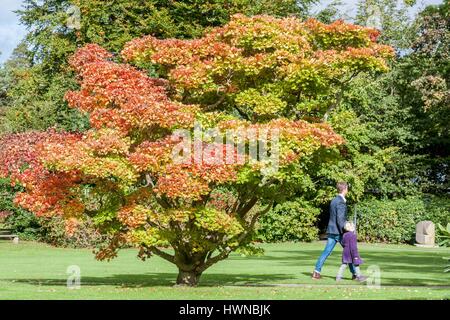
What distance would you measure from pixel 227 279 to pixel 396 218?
889 inches

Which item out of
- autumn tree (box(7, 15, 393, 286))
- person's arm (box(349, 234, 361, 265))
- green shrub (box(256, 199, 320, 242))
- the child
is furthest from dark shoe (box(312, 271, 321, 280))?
green shrub (box(256, 199, 320, 242))

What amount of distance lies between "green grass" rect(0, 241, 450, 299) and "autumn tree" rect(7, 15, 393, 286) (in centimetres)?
121

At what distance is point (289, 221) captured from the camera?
131 feet

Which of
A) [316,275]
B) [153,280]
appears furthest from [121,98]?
[316,275]

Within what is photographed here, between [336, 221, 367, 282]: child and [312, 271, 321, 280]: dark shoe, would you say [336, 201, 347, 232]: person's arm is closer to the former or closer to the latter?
[336, 221, 367, 282]: child

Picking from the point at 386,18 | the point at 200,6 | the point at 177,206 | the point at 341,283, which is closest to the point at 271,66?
the point at 177,206

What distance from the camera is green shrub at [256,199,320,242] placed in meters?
39.8

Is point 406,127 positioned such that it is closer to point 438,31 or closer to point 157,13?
point 438,31

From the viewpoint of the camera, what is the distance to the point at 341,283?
56.1 feet

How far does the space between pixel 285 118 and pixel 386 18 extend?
36.2 metres

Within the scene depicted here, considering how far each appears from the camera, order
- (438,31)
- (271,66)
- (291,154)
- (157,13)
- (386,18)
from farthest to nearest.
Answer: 1. (386,18)
2. (157,13)
3. (438,31)
4. (271,66)
5. (291,154)

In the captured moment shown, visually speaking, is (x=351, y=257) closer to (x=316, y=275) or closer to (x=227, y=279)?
(x=316, y=275)

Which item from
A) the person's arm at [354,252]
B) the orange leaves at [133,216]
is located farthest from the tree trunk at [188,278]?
the person's arm at [354,252]

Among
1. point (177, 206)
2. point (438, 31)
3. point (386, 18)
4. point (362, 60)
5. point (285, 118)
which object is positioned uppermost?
point (386, 18)
